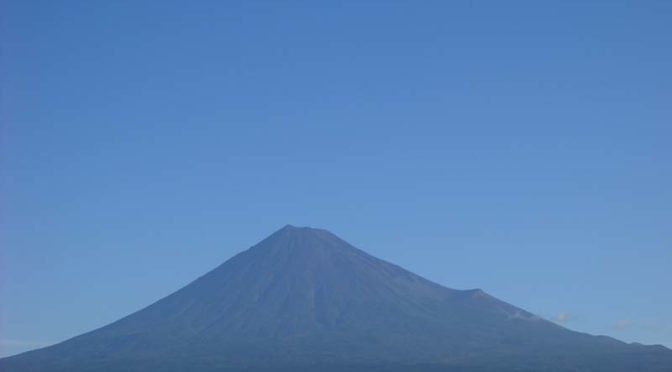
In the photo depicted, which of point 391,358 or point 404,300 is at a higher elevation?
point 404,300

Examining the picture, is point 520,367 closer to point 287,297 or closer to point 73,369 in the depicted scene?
point 287,297

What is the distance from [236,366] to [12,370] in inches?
1315

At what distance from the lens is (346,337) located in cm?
17600

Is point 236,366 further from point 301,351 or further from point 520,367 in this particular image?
point 520,367

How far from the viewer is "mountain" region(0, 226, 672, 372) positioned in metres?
160

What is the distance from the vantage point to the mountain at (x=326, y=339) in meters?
160

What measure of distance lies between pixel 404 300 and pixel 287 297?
1978cm

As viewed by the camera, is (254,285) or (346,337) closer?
(346,337)

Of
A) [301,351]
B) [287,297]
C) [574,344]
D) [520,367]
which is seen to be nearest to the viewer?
[520,367]

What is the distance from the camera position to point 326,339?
175250mm

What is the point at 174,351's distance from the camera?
172m

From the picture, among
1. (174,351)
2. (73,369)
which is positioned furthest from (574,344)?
(73,369)

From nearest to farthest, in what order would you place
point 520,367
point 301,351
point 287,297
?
point 520,367 → point 301,351 → point 287,297

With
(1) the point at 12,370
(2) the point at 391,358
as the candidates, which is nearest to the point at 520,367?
(2) the point at 391,358
